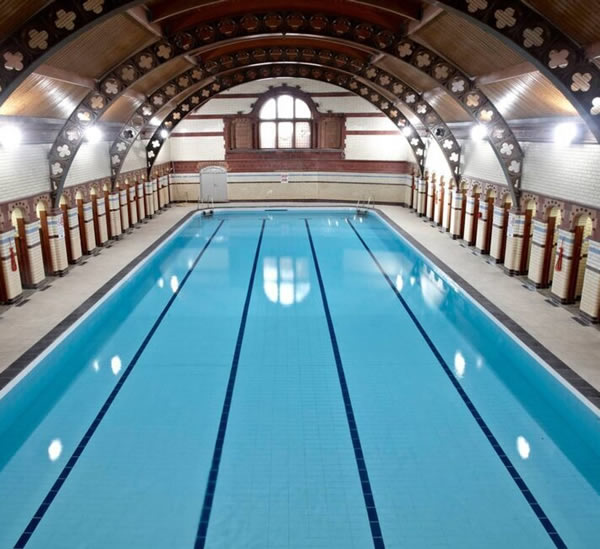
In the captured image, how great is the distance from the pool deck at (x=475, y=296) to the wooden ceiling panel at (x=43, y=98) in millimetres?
3519

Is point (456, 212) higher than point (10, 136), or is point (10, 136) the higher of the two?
point (10, 136)

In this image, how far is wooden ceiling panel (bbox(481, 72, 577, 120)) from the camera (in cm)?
935

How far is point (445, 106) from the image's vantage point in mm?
15758

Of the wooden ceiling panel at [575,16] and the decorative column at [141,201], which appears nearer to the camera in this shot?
the wooden ceiling panel at [575,16]

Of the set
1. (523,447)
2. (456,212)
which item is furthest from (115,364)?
(456,212)

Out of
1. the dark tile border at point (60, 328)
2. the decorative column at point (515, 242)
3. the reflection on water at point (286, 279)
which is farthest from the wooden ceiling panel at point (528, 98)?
the dark tile border at point (60, 328)

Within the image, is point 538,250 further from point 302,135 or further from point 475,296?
point 302,135

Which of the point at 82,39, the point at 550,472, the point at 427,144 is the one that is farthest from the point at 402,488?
the point at 427,144

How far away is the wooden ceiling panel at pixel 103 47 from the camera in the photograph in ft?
30.8

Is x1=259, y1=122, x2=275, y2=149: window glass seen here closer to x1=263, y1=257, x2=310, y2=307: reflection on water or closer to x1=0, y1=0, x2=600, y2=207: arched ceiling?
x1=263, y1=257, x2=310, y2=307: reflection on water

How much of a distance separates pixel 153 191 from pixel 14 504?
58.4ft

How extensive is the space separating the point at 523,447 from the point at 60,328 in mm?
6995

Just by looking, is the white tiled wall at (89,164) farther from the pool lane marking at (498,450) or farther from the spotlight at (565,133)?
the spotlight at (565,133)

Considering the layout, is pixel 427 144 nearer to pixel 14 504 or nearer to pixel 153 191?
pixel 153 191
